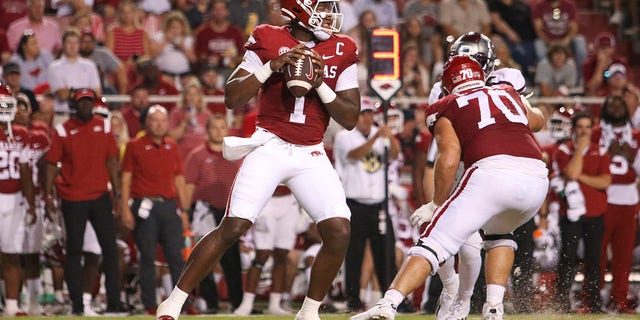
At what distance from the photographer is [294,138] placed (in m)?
7.52

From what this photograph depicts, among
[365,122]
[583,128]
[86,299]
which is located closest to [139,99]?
[365,122]

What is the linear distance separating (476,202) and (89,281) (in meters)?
5.57

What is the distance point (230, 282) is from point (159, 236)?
0.86 metres

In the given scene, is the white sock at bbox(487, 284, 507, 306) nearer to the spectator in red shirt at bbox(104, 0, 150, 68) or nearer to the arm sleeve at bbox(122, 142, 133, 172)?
the arm sleeve at bbox(122, 142, 133, 172)

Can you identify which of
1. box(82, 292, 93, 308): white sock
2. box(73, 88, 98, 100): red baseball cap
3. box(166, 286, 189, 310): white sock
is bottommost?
box(82, 292, 93, 308): white sock

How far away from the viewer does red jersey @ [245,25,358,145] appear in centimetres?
755

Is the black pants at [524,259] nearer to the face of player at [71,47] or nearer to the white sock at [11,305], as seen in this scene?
the white sock at [11,305]

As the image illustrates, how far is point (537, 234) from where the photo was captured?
12727mm

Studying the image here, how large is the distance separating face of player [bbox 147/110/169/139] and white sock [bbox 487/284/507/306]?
5.20 metres

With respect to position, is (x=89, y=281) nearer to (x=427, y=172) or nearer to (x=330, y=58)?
(x=427, y=172)

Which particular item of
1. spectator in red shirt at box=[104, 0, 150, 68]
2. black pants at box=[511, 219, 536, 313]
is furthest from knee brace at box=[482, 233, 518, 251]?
spectator in red shirt at box=[104, 0, 150, 68]

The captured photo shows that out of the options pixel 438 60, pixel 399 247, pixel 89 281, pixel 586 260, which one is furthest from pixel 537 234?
pixel 89 281

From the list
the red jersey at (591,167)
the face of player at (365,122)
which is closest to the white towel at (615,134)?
the red jersey at (591,167)

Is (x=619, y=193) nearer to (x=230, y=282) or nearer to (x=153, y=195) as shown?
(x=230, y=282)
